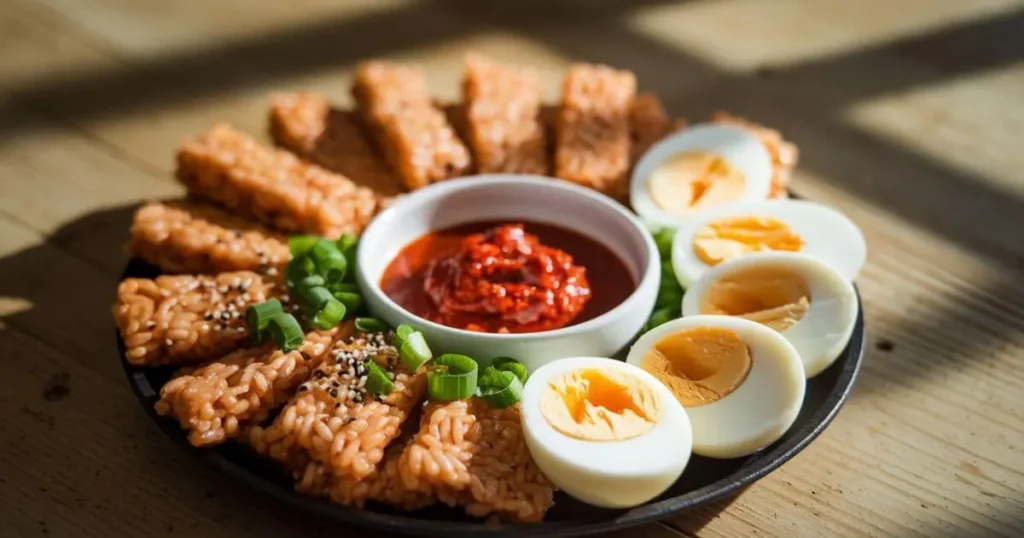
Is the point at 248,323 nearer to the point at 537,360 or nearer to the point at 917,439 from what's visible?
the point at 537,360

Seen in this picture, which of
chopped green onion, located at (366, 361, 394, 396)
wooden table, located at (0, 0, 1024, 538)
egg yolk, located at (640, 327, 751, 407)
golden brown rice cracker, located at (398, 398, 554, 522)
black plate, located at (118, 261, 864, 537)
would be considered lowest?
wooden table, located at (0, 0, 1024, 538)

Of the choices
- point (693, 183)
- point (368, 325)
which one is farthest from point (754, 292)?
point (368, 325)

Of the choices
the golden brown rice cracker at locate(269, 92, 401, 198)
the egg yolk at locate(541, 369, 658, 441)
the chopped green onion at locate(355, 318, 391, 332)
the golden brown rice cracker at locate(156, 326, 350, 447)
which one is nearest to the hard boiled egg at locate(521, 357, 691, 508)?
the egg yolk at locate(541, 369, 658, 441)

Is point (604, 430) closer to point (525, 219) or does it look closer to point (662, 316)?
point (662, 316)

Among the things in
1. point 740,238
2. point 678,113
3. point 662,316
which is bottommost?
point 678,113

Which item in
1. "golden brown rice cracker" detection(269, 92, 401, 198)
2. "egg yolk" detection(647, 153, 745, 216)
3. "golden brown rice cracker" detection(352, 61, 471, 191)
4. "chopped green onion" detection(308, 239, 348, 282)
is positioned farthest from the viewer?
"golden brown rice cracker" detection(269, 92, 401, 198)

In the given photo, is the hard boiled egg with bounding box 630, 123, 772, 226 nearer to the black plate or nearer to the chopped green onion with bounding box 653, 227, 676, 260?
the chopped green onion with bounding box 653, 227, 676, 260

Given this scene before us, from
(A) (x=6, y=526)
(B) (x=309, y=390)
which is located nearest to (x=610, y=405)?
(B) (x=309, y=390)
